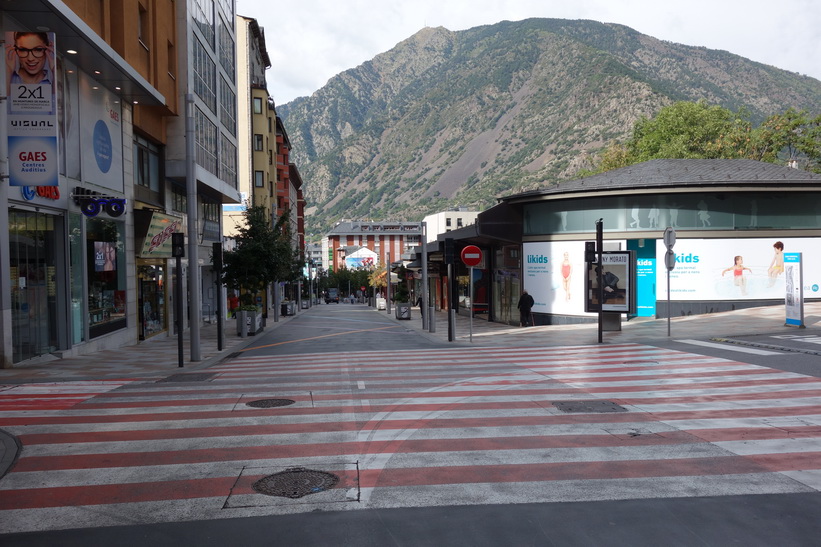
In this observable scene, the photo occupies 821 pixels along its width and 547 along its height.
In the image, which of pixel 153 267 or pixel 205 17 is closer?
pixel 153 267

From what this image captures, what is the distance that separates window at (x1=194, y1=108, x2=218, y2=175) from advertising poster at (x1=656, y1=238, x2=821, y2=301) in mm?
20138

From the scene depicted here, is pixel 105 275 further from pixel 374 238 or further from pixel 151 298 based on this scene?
pixel 374 238

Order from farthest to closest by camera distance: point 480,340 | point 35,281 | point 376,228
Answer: point 376,228 < point 480,340 < point 35,281

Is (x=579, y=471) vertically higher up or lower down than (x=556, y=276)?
lower down

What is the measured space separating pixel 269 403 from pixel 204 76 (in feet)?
80.9

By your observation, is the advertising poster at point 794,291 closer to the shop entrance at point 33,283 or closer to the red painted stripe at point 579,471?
the red painted stripe at point 579,471

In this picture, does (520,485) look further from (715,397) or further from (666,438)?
(715,397)

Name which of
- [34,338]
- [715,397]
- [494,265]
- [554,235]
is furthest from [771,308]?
[34,338]

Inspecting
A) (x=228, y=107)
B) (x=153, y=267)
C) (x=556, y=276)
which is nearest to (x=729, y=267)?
(x=556, y=276)

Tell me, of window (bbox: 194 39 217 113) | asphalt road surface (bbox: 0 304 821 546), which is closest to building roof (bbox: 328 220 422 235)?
window (bbox: 194 39 217 113)

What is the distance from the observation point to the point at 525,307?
27.5 m

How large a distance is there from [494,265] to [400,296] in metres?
8.97

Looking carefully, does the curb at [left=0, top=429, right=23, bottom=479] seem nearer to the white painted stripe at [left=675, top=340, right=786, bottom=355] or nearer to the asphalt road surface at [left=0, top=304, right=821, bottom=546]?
the asphalt road surface at [left=0, top=304, right=821, bottom=546]

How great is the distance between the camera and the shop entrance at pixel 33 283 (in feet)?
50.5
